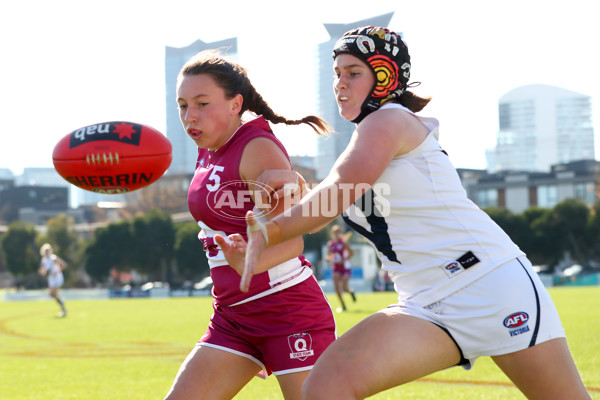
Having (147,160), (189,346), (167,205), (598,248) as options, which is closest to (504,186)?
(598,248)

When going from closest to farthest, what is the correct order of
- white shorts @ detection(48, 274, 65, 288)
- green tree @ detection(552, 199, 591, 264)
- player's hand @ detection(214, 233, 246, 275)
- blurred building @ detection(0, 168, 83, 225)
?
player's hand @ detection(214, 233, 246, 275), white shorts @ detection(48, 274, 65, 288), green tree @ detection(552, 199, 591, 264), blurred building @ detection(0, 168, 83, 225)

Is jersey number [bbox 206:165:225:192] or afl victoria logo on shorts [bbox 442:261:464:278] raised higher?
jersey number [bbox 206:165:225:192]

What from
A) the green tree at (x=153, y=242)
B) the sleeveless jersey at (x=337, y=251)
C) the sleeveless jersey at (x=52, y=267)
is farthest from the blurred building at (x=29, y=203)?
the sleeveless jersey at (x=337, y=251)

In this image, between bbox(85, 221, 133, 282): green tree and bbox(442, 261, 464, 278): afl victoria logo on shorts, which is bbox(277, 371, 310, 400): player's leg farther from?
bbox(85, 221, 133, 282): green tree

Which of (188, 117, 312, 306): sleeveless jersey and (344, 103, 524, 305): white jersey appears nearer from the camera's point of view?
(344, 103, 524, 305): white jersey

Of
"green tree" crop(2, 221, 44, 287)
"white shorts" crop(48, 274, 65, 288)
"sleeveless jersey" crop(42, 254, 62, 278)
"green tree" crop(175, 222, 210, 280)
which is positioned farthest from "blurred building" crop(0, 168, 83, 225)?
"white shorts" crop(48, 274, 65, 288)

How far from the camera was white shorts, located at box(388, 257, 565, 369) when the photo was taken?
3.30 m

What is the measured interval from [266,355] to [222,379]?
10.3 inches

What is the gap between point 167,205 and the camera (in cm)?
10144

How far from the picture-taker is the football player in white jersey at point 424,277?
319cm

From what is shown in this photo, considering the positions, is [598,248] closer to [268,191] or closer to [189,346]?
[189,346]

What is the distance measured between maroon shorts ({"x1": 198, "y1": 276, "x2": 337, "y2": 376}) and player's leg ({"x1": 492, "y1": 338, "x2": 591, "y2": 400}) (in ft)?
4.02

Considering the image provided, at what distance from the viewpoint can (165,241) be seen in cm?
7406

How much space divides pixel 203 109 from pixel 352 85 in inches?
42.9
